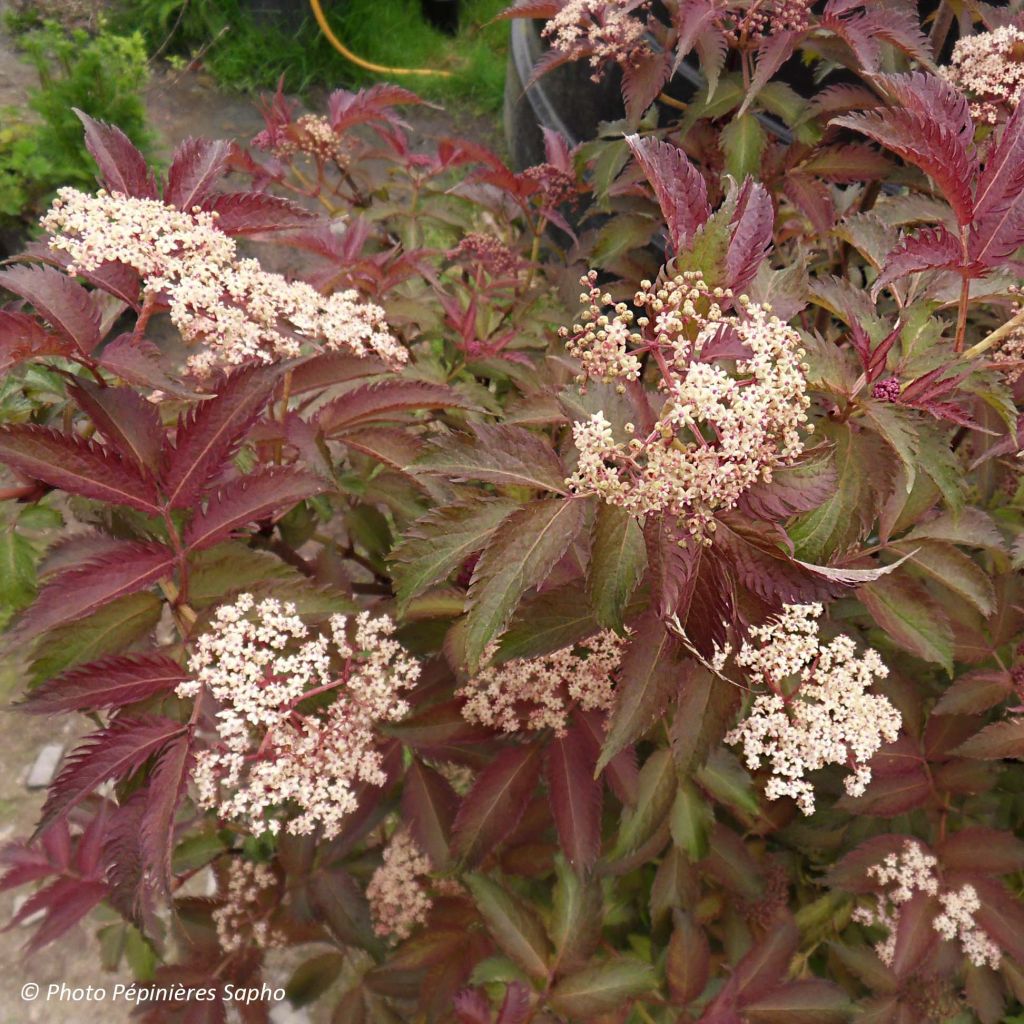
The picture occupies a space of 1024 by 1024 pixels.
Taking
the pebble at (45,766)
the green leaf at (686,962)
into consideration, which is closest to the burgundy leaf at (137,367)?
the green leaf at (686,962)

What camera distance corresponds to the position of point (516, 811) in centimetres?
146

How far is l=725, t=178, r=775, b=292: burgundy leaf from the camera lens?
0.97 meters

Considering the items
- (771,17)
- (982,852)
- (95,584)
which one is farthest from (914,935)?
(771,17)

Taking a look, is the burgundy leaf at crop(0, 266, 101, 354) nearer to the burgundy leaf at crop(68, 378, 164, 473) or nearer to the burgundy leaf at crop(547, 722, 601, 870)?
the burgundy leaf at crop(68, 378, 164, 473)

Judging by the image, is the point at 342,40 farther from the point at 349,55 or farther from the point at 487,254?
the point at 487,254

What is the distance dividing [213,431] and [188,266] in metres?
0.25

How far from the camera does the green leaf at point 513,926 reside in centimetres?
147

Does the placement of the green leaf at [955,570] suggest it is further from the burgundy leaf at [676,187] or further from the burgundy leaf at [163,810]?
the burgundy leaf at [163,810]

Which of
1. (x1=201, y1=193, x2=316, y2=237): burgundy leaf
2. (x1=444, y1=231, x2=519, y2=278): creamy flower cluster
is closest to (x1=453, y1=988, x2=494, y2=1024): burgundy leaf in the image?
(x1=201, y1=193, x2=316, y2=237): burgundy leaf

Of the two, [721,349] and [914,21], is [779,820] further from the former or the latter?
[914,21]

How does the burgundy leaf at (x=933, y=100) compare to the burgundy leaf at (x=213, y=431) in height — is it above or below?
above

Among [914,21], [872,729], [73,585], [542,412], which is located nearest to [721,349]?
[542,412]

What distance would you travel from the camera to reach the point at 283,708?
1132 mm

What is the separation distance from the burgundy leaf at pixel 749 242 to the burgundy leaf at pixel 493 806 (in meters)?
0.93
